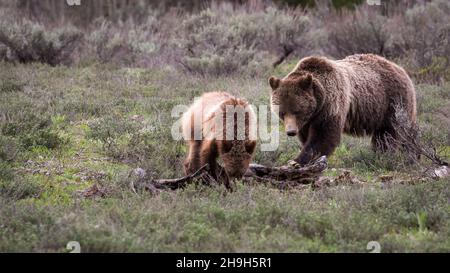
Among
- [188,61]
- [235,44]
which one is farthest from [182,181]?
[235,44]

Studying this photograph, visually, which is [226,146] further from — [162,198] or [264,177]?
[264,177]

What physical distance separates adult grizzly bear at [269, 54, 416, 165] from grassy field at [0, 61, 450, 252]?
1.51 feet

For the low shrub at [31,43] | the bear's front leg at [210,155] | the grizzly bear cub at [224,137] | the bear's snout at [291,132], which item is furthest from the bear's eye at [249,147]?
the low shrub at [31,43]

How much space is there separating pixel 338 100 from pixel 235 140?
2.11m

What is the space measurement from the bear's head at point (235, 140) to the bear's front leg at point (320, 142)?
1.39 metres

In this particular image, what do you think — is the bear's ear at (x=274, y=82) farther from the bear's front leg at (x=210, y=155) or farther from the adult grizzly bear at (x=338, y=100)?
the bear's front leg at (x=210, y=155)

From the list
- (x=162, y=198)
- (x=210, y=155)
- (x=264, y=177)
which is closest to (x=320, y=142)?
(x=264, y=177)

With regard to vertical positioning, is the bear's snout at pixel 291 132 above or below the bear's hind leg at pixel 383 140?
above

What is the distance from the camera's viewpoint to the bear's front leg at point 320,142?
7781 mm

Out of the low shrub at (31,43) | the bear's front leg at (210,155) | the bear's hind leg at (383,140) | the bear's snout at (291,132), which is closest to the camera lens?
the bear's front leg at (210,155)

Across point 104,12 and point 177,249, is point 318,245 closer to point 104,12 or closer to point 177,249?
point 177,249

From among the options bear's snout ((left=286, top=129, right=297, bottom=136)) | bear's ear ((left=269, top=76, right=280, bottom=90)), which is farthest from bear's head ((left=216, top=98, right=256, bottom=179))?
bear's ear ((left=269, top=76, right=280, bottom=90))

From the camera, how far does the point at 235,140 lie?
6.28 meters

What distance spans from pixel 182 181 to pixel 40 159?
7.66ft
